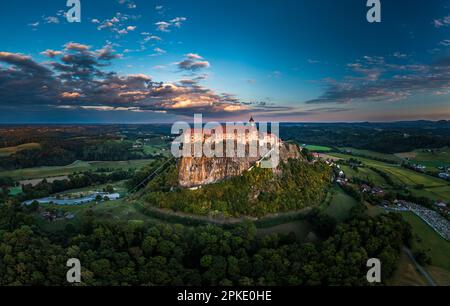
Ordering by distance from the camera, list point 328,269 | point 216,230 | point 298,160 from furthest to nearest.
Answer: point 298,160
point 216,230
point 328,269

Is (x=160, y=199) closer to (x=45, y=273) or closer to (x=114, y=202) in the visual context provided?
(x=114, y=202)

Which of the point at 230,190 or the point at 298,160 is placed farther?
the point at 298,160

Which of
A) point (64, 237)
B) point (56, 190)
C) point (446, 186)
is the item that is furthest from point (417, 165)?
point (56, 190)

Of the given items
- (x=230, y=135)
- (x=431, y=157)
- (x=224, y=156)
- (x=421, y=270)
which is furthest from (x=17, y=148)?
(x=431, y=157)

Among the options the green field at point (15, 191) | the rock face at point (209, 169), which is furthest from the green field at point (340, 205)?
the green field at point (15, 191)

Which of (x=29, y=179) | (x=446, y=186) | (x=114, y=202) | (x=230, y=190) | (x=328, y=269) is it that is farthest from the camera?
(x=29, y=179)

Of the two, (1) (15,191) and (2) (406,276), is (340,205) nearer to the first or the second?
(2) (406,276)
